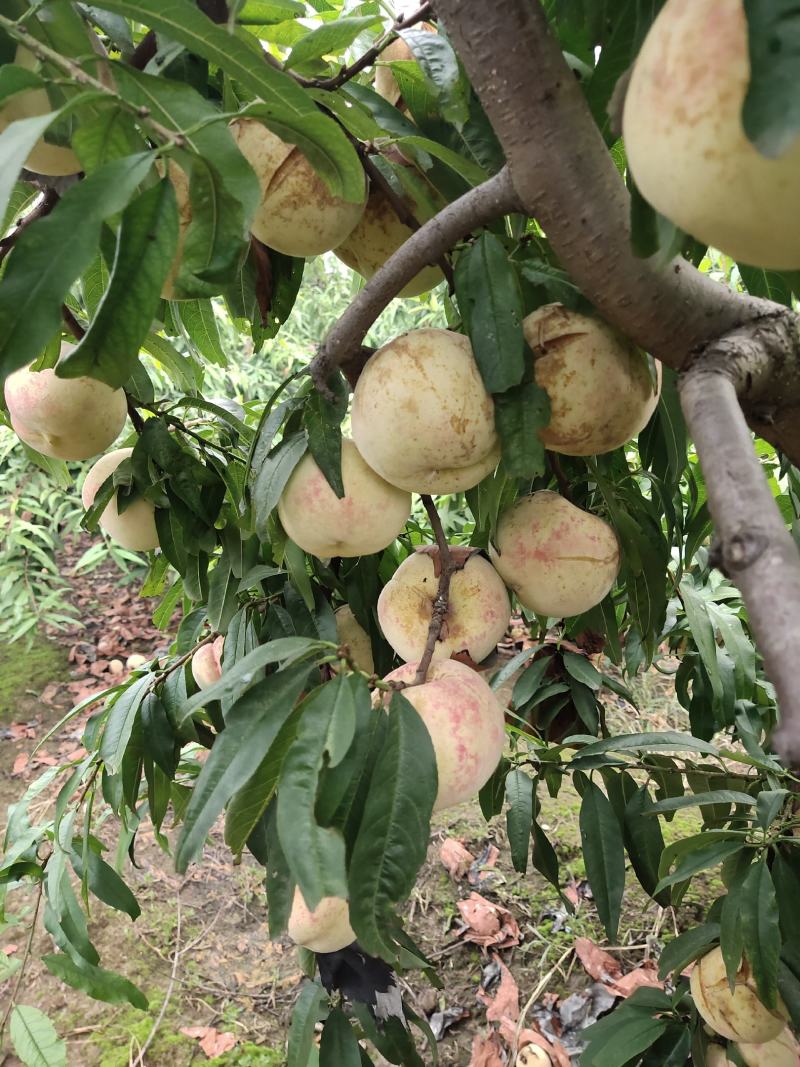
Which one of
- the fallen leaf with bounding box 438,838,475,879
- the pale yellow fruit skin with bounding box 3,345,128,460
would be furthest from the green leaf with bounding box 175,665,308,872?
the fallen leaf with bounding box 438,838,475,879

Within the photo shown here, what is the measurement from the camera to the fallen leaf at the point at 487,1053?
1.42 m

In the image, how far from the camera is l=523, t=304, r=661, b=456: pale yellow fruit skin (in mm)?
566

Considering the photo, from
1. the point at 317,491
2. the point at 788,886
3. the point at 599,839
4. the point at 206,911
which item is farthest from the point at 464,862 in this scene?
the point at 317,491

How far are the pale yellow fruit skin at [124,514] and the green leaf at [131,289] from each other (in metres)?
0.56

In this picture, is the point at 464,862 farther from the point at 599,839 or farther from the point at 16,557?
the point at 16,557

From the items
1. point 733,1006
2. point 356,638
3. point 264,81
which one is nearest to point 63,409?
point 356,638

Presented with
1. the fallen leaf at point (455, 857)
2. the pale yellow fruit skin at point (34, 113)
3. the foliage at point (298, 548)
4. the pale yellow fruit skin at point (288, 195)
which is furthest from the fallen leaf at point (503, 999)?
the pale yellow fruit skin at point (34, 113)

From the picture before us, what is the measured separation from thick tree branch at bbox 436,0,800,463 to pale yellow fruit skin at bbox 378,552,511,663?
31 centimetres

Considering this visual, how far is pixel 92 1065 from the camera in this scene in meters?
1.49

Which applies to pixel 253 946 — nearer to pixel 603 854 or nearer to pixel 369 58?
pixel 603 854

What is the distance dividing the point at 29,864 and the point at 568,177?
105 cm

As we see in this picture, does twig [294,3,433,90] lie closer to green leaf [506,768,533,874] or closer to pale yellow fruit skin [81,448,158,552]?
pale yellow fruit skin [81,448,158,552]

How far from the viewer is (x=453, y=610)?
71cm

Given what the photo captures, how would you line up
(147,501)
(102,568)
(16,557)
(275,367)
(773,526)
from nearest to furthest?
(773,526)
(147,501)
(16,557)
(102,568)
(275,367)
